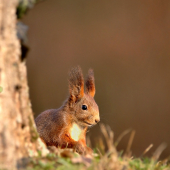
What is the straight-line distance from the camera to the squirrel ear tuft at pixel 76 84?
3084 mm

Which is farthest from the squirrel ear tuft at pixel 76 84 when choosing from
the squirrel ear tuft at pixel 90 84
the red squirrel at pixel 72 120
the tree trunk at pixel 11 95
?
the tree trunk at pixel 11 95

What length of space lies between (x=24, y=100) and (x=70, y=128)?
106 centimetres

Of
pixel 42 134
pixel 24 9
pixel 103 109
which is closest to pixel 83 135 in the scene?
pixel 42 134

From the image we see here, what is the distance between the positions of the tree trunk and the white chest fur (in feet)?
3.37

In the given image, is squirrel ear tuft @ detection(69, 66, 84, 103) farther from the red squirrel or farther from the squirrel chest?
the squirrel chest

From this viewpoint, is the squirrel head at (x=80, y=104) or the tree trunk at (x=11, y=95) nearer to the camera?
the tree trunk at (x=11, y=95)

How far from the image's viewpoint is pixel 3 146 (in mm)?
1915

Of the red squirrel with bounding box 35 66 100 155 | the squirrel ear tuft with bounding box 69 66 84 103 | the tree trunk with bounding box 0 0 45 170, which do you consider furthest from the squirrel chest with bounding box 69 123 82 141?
the tree trunk with bounding box 0 0 45 170

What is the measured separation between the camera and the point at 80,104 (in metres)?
3.16

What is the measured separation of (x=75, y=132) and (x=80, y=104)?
0.26 m

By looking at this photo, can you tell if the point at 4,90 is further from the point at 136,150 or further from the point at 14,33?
the point at 136,150

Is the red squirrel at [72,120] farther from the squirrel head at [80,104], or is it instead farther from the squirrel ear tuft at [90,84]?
the squirrel ear tuft at [90,84]

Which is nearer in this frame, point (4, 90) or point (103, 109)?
point (4, 90)

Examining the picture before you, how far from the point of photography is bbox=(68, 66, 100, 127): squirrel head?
3098 millimetres
